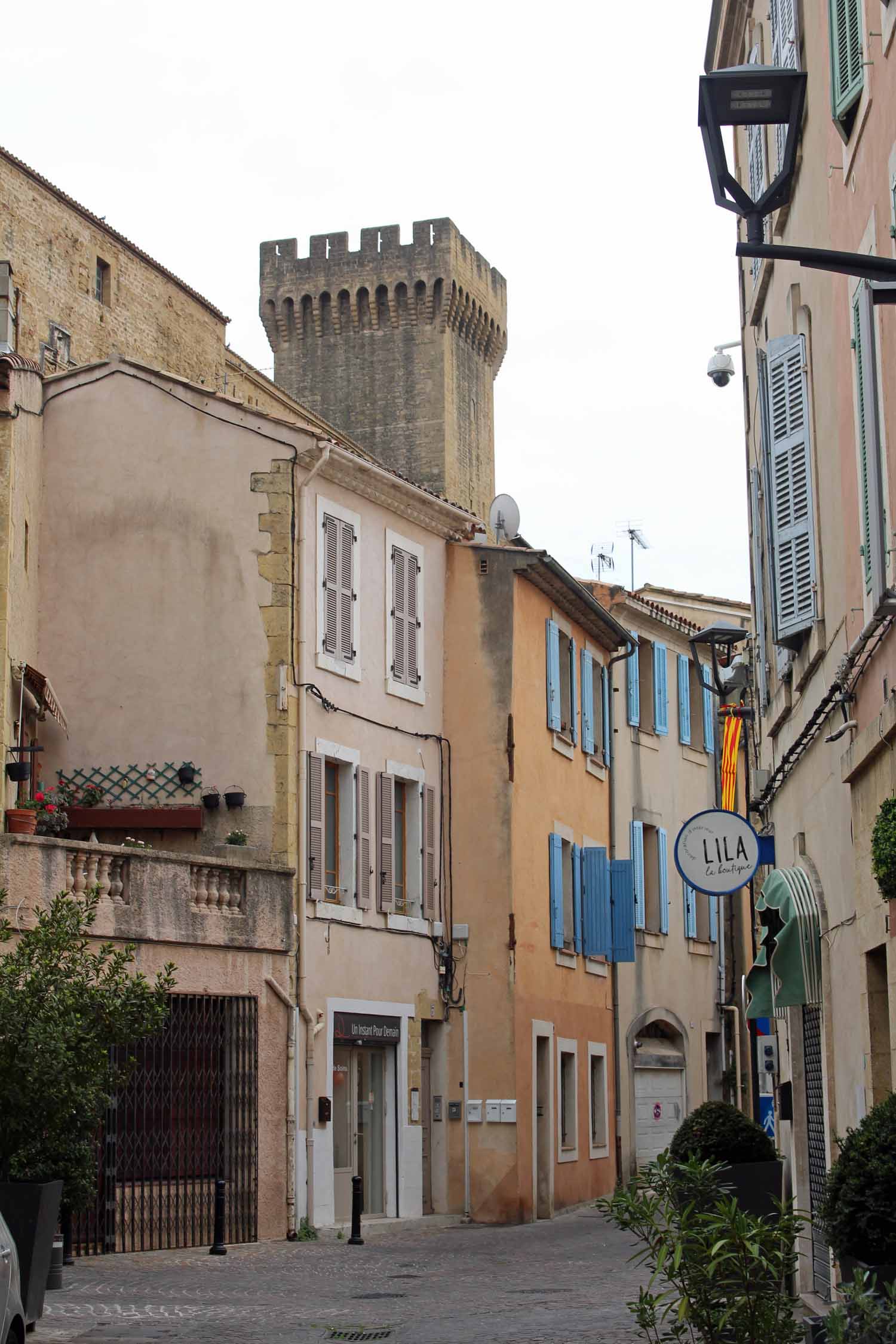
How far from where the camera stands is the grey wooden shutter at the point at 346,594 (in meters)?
22.7

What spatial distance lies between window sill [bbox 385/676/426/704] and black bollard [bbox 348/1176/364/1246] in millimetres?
6258

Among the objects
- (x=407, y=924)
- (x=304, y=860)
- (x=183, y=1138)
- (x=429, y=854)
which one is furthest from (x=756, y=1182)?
(x=429, y=854)

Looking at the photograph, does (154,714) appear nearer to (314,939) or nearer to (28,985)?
(314,939)

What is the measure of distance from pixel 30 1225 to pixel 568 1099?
17.2 metres

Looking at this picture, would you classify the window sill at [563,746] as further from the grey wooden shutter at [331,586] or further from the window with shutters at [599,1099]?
the grey wooden shutter at [331,586]

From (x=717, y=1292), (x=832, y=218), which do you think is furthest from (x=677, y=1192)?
(x=832, y=218)

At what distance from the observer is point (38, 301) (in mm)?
34812

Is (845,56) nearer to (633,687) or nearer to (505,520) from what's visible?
(505,520)

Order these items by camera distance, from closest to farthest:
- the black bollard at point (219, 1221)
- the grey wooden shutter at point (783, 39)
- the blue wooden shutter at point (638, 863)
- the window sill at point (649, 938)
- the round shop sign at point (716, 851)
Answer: the grey wooden shutter at point (783, 39) → the round shop sign at point (716, 851) → the black bollard at point (219, 1221) → the blue wooden shutter at point (638, 863) → the window sill at point (649, 938)

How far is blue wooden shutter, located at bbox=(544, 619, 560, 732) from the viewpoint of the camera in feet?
88.3

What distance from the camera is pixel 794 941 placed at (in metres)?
12.2

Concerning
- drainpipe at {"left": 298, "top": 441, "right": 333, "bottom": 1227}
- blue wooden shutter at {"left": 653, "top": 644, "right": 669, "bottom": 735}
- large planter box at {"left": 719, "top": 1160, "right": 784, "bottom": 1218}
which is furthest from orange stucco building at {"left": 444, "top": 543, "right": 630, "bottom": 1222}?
large planter box at {"left": 719, "top": 1160, "right": 784, "bottom": 1218}

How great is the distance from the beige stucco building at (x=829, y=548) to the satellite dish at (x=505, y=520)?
1260 centimetres

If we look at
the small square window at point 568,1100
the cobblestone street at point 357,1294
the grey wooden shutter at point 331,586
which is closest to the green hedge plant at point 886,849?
the cobblestone street at point 357,1294
